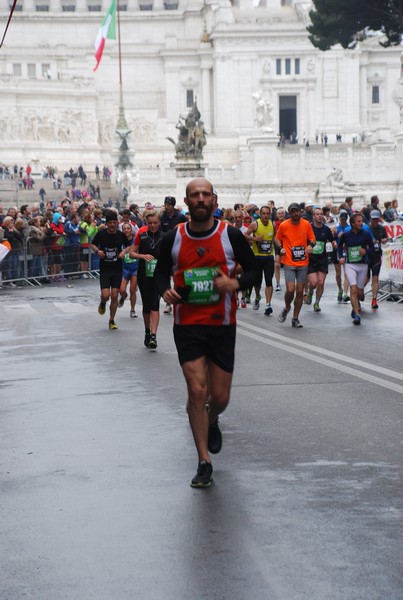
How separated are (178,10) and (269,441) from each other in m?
104

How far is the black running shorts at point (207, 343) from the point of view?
7691 mm

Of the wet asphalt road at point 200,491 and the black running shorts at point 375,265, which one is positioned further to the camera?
the black running shorts at point 375,265

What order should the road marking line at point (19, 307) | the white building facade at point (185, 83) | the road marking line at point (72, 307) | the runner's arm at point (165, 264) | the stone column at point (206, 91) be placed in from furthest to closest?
1. the stone column at point (206, 91)
2. the white building facade at point (185, 83)
3. the road marking line at point (19, 307)
4. the road marking line at point (72, 307)
5. the runner's arm at point (165, 264)

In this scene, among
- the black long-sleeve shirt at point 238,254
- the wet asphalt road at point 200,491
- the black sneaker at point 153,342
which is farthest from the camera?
the black sneaker at point 153,342

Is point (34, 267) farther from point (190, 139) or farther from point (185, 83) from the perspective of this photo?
point (185, 83)

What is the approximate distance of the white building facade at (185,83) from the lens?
3467 inches

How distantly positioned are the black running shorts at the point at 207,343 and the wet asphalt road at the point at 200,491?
752mm

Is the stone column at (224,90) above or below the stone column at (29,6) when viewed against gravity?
below

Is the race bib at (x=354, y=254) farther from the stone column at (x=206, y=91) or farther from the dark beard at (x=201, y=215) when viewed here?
the stone column at (x=206, y=91)

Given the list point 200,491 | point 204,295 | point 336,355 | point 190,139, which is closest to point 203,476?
point 200,491

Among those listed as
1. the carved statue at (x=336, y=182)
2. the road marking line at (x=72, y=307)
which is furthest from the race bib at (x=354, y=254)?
the carved statue at (x=336, y=182)

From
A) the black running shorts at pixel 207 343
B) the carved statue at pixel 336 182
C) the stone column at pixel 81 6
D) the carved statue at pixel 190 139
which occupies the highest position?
the stone column at pixel 81 6

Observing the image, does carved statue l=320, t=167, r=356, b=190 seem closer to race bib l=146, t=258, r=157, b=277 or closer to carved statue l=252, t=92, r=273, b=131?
carved statue l=252, t=92, r=273, b=131

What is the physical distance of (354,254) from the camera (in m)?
18.3
